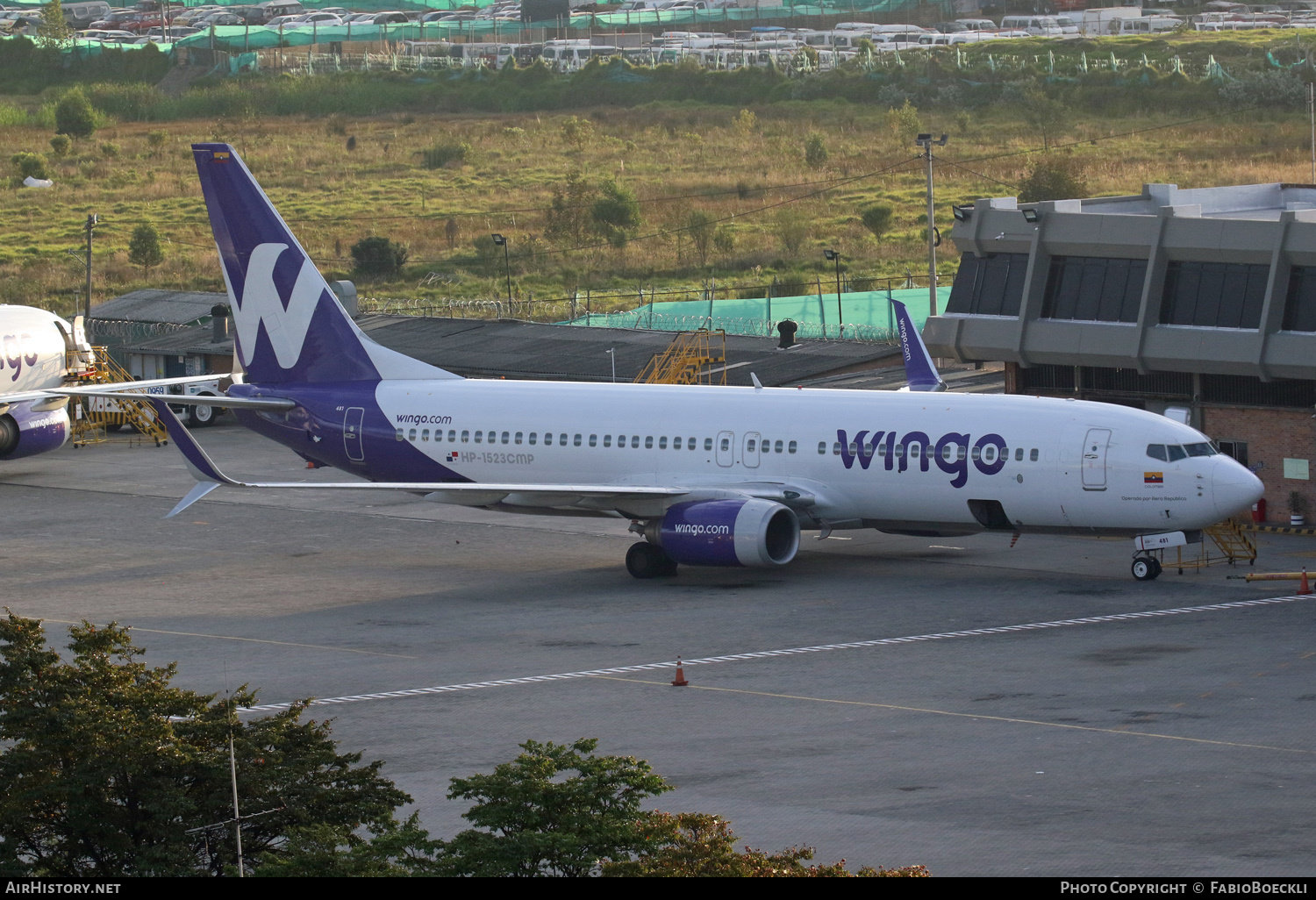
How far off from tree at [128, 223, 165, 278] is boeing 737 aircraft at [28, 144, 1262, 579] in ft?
206

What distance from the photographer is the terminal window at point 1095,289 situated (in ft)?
152

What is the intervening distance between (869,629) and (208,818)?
726 inches

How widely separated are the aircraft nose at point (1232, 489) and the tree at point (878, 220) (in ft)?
236

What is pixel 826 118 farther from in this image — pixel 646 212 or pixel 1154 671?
pixel 1154 671

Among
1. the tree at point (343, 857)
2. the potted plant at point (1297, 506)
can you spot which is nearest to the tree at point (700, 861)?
the tree at point (343, 857)

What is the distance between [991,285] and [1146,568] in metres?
13.1

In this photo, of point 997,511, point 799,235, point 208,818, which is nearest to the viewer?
point 208,818

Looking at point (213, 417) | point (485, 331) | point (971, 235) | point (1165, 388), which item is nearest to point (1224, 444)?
point (1165, 388)

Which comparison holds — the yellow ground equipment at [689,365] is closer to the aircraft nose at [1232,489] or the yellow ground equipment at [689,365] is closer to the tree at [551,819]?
the aircraft nose at [1232,489]

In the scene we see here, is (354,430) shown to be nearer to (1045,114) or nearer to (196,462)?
(196,462)

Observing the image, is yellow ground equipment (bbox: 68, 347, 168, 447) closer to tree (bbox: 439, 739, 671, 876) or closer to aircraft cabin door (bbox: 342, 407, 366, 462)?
aircraft cabin door (bbox: 342, 407, 366, 462)

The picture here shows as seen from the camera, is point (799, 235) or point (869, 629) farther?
point (799, 235)

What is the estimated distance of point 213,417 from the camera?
71.2m

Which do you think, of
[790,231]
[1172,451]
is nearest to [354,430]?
[1172,451]
